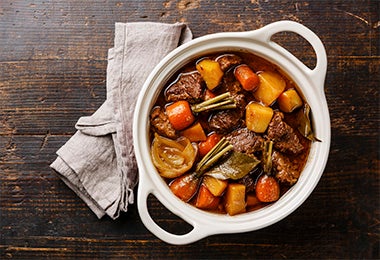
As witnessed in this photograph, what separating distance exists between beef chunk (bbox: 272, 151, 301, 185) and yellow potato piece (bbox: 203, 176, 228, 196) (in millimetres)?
196

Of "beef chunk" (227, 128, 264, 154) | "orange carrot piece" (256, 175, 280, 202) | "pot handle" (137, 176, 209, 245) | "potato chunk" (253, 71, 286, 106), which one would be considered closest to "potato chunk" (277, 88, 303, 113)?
"potato chunk" (253, 71, 286, 106)

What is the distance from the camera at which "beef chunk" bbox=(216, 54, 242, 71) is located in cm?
190

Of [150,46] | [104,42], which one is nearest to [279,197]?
[150,46]

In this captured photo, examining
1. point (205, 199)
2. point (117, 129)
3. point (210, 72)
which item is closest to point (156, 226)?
point (205, 199)

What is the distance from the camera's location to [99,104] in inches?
86.2

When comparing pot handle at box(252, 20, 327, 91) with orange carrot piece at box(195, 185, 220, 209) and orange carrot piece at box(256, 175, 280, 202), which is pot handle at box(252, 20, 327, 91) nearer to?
orange carrot piece at box(256, 175, 280, 202)

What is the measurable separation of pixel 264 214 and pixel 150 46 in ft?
2.65

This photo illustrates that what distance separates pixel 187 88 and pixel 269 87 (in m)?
0.30

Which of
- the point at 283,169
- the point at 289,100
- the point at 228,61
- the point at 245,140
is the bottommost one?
the point at 283,169

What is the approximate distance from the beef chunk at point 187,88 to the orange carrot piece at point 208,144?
152 mm

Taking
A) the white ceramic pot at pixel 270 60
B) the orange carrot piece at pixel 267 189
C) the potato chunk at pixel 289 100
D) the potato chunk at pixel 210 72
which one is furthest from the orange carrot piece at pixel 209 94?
the orange carrot piece at pixel 267 189

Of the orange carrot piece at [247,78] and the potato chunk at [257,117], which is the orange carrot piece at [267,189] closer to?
the potato chunk at [257,117]

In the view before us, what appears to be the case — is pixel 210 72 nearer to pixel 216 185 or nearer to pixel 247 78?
pixel 247 78

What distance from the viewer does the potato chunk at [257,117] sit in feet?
6.19
